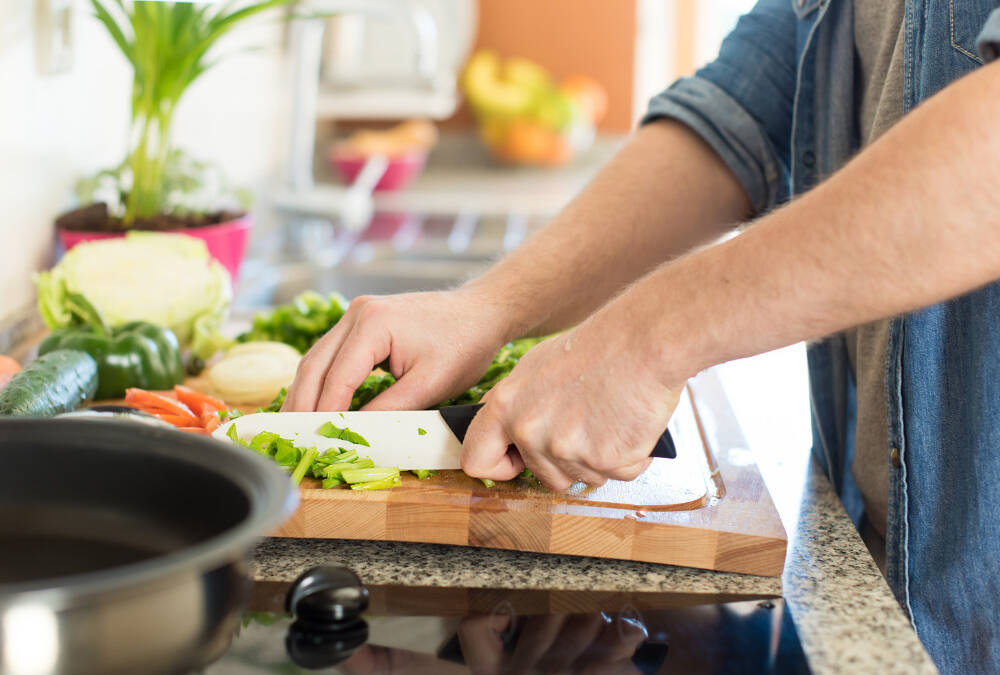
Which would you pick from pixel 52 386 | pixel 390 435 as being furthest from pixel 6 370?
pixel 390 435

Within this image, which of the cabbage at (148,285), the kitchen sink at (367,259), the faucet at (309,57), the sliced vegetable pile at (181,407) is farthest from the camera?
the kitchen sink at (367,259)

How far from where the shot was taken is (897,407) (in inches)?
37.3

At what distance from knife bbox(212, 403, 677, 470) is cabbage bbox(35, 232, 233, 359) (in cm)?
54

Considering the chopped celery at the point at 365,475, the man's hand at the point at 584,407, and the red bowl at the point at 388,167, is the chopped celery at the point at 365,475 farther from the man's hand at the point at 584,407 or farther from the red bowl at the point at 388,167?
the red bowl at the point at 388,167

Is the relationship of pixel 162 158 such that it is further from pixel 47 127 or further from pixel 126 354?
pixel 126 354

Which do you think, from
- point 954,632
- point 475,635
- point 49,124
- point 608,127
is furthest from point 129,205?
point 608,127

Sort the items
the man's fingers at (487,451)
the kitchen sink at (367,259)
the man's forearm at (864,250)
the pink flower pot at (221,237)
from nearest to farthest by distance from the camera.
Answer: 1. the man's forearm at (864,250)
2. the man's fingers at (487,451)
3. the pink flower pot at (221,237)
4. the kitchen sink at (367,259)

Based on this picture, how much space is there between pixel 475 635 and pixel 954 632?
483 mm

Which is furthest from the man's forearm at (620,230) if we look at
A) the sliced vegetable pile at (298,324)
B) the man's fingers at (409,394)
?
the sliced vegetable pile at (298,324)

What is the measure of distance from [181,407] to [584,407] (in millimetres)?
509

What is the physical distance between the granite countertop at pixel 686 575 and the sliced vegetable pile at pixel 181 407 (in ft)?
0.81

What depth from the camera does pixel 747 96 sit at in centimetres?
122

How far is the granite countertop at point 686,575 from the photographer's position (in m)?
0.74

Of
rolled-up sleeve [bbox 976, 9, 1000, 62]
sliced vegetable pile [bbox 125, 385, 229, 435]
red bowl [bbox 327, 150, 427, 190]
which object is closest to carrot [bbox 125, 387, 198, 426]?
sliced vegetable pile [bbox 125, 385, 229, 435]
